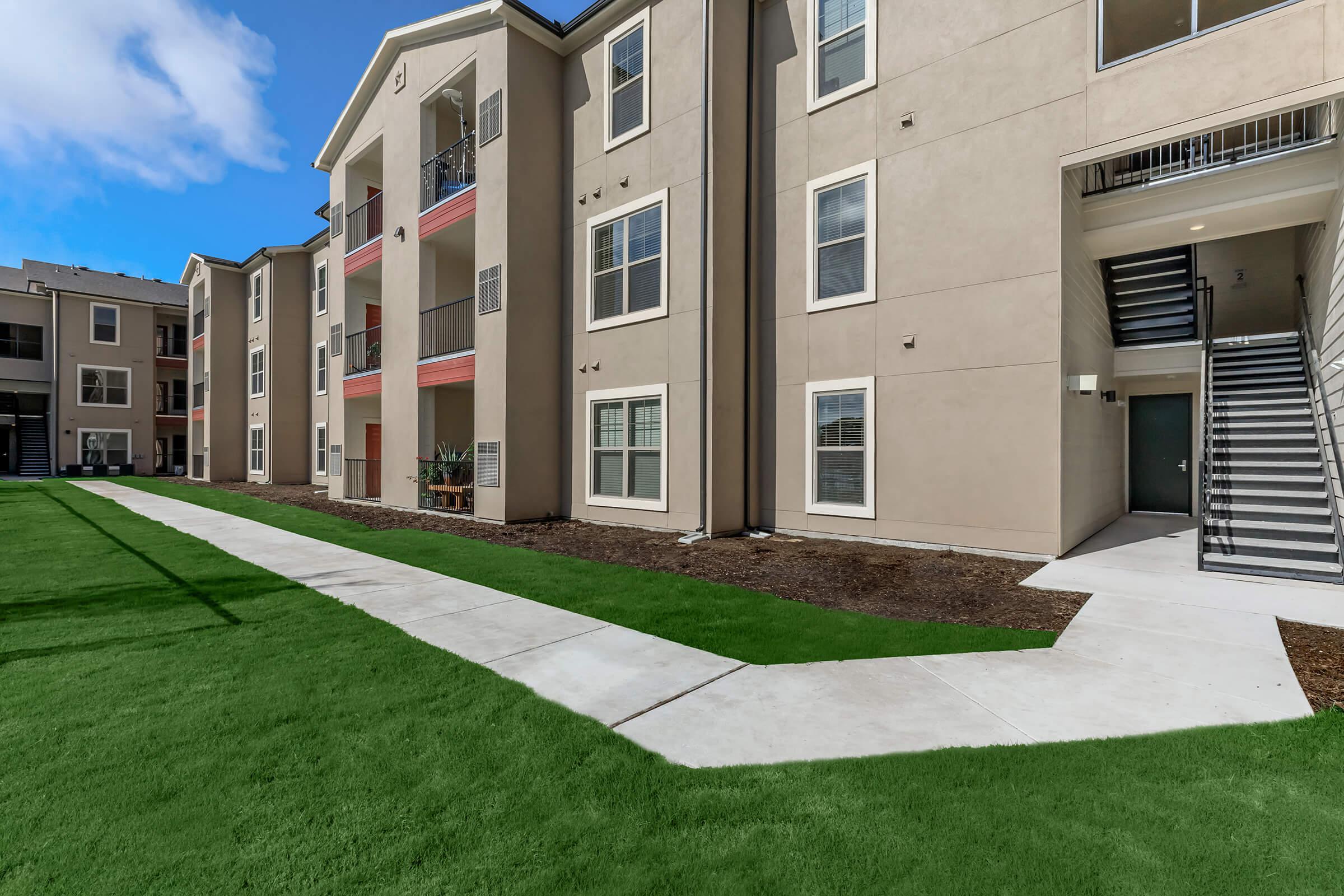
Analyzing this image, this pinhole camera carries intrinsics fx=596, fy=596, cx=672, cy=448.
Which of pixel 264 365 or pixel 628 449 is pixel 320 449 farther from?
pixel 628 449

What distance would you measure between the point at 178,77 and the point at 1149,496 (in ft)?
92.7

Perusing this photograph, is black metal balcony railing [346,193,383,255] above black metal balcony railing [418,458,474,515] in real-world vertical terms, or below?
above

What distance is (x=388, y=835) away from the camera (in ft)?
7.79

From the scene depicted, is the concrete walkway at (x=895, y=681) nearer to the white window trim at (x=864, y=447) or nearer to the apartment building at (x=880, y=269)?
the apartment building at (x=880, y=269)

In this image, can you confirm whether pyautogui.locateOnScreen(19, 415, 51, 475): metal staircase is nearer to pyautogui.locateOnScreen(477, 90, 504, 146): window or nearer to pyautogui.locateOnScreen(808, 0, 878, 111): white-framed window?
pyautogui.locateOnScreen(477, 90, 504, 146): window

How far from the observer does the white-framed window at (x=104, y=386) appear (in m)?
31.2

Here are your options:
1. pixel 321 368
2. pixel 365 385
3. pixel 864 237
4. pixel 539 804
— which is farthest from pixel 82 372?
pixel 539 804

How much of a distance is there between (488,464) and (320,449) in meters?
14.7

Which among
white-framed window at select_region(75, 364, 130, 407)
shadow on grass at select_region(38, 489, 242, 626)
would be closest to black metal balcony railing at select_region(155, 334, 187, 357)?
white-framed window at select_region(75, 364, 130, 407)

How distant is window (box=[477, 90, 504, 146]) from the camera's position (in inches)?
484

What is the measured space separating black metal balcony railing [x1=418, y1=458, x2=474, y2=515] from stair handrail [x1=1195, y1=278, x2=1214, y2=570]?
40.7 ft

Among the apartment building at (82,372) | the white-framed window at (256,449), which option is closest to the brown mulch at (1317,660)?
the white-framed window at (256,449)

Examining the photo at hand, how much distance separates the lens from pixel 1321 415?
8.77 meters

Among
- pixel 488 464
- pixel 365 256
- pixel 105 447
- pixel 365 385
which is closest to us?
pixel 488 464
